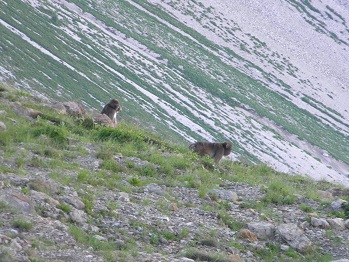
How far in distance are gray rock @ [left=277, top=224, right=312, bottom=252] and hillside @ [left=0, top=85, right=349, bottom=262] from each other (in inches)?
0.8

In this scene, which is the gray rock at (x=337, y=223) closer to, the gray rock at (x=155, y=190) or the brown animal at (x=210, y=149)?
the gray rock at (x=155, y=190)

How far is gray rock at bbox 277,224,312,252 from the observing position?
524 inches

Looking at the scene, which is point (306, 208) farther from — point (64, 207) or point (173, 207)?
point (64, 207)

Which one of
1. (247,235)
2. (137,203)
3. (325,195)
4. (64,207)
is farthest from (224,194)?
(64,207)

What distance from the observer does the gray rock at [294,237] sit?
13.3m

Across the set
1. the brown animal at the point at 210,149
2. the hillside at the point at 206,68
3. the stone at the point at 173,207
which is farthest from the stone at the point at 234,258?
the hillside at the point at 206,68

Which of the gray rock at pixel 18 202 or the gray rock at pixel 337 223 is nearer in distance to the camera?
the gray rock at pixel 18 202

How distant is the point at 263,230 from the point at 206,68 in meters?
72.3

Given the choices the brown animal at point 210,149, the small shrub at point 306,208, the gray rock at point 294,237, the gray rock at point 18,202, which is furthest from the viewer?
the brown animal at point 210,149

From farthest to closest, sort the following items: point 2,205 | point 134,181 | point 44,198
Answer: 1. point 134,181
2. point 44,198
3. point 2,205

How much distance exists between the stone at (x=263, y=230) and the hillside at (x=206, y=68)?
26.5m

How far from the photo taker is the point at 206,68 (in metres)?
85.4

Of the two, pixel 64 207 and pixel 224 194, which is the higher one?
pixel 224 194

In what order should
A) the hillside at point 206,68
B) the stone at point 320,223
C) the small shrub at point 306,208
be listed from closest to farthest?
the stone at point 320,223
the small shrub at point 306,208
the hillside at point 206,68
